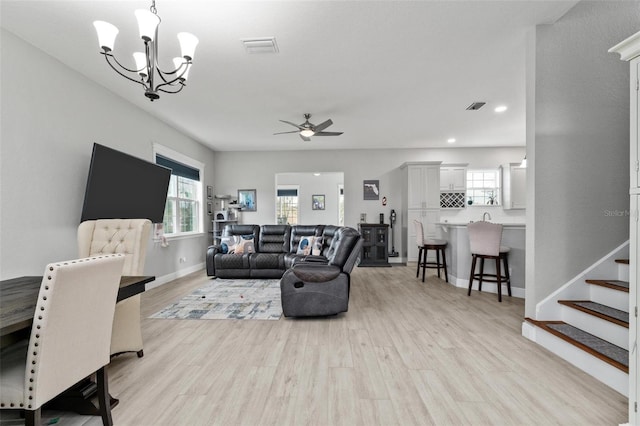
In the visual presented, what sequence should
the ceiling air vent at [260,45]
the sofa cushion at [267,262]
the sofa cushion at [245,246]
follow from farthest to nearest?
1. the sofa cushion at [245,246]
2. the sofa cushion at [267,262]
3. the ceiling air vent at [260,45]

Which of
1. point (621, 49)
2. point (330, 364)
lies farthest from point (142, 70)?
point (621, 49)

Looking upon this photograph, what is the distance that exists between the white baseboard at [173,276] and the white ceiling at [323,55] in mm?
2652

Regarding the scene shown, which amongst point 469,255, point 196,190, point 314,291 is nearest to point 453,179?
point 469,255

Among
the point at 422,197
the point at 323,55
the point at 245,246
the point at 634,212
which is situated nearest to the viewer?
the point at 634,212

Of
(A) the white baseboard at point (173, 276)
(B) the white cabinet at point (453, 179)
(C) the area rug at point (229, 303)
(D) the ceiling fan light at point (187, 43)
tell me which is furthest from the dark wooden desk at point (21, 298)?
(B) the white cabinet at point (453, 179)

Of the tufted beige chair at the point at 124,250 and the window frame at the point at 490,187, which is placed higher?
the window frame at the point at 490,187

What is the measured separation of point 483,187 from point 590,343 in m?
5.55

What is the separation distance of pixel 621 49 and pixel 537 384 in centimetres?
201

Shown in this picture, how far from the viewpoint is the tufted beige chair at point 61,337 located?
1.18 m

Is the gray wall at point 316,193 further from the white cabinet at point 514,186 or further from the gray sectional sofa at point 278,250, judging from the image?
the white cabinet at point 514,186

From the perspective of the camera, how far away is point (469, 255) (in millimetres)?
4387

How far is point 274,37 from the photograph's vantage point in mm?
2592

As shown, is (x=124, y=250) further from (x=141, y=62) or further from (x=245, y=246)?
(x=245, y=246)

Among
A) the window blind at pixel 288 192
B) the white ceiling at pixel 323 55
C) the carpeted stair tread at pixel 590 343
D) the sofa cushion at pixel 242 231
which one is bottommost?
the carpeted stair tread at pixel 590 343
